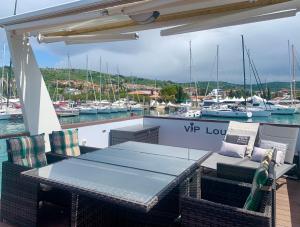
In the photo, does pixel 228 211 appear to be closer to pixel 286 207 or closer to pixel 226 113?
pixel 286 207

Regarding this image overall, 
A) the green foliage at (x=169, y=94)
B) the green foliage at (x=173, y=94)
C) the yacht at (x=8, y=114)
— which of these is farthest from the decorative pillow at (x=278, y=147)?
the green foliage at (x=169, y=94)

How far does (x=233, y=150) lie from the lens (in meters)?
4.36

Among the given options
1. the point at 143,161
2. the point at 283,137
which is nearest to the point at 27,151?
the point at 143,161

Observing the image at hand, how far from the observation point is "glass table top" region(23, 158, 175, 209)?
5.36 feet

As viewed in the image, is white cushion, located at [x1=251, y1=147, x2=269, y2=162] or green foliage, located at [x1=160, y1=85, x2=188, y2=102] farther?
green foliage, located at [x1=160, y1=85, x2=188, y2=102]

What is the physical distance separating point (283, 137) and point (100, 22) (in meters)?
3.22

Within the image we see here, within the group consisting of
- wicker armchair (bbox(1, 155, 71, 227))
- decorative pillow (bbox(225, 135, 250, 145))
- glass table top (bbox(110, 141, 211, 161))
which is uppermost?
glass table top (bbox(110, 141, 211, 161))

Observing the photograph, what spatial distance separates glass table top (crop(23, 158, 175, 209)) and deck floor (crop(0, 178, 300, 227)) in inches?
32.7

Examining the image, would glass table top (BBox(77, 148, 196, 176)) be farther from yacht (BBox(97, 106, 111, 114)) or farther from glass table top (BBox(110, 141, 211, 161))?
yacht (BBox(97, 106, 111, 114))

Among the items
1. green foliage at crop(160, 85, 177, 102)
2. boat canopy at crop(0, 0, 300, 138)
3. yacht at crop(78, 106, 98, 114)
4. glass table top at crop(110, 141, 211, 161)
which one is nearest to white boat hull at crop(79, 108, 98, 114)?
yacht at crop(78, 106, 98, 114)

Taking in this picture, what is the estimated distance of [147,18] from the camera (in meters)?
2.66

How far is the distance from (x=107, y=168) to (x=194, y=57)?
26.5 metres

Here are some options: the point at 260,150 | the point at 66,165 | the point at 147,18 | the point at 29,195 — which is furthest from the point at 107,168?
the point at 260,150

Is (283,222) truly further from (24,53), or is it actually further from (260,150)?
(24,53)
